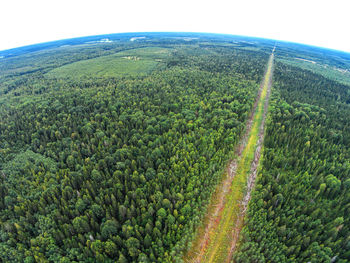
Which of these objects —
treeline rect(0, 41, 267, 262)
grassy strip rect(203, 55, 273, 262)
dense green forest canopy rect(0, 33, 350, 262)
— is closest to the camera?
dense green forest canopy rect(0, 33, 350, 262)

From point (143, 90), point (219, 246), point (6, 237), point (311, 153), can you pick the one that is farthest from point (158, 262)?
point (143, 90)

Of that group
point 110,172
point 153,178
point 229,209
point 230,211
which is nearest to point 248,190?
point 229,209

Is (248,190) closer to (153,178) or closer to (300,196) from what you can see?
(300,196)

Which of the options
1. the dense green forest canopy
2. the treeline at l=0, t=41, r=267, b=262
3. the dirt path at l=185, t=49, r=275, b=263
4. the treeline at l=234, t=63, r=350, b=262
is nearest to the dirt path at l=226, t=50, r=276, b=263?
the dirt path at l=185, t=49, r=275, b=263

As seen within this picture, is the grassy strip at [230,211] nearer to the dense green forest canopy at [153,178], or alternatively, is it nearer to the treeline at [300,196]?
the treeline at [300,196]

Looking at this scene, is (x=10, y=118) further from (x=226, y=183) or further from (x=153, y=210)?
(x=226, y=183)

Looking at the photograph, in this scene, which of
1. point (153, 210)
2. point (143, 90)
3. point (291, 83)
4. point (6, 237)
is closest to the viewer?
point (6, 237)

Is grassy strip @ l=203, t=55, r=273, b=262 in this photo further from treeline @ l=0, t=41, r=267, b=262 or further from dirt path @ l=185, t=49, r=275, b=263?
treeline @ l=0, t=41, r=267, b=262
